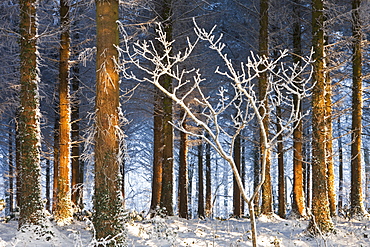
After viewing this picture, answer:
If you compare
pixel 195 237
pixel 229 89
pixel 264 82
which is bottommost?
pixel 195 237

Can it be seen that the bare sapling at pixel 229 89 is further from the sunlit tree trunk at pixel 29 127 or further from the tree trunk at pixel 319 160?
the sunlit tree trunk at pixel 29 127

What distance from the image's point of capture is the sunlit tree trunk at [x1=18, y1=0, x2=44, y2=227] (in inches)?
317

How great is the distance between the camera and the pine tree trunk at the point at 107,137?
21.2 ft

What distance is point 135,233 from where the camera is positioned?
28.9 feet

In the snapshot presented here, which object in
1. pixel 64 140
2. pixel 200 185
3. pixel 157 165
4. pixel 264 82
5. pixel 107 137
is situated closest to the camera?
pixel 107 137

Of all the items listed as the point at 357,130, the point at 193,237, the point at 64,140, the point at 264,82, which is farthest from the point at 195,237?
the point at 357,130

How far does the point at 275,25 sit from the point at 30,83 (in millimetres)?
10106

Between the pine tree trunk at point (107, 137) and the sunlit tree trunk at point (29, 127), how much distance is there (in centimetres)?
240

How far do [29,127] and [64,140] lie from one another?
97.2 inches

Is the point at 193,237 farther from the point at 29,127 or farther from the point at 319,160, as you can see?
the point at 29,127

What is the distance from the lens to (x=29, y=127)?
8.40m

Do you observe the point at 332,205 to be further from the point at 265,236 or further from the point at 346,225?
the point at 265,236

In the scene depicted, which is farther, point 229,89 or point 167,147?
point 229,89

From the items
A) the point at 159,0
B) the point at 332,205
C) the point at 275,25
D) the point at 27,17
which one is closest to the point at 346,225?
the point at 332,205
